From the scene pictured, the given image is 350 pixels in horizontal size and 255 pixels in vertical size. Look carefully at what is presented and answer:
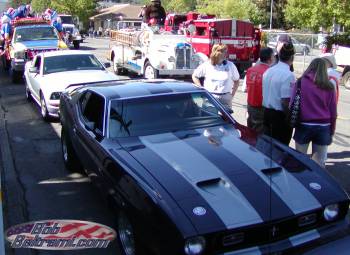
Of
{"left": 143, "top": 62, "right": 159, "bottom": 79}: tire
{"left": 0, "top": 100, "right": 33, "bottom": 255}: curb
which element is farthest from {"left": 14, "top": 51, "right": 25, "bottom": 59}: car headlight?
{"left": 0, "top": 100, "right": 33, "bottom": 255}: curb

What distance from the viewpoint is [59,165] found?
7512 millimetres

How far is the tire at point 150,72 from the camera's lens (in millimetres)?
15895

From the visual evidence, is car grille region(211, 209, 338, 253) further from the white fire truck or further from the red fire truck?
the red fire truck

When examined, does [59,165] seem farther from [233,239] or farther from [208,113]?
[233,239]

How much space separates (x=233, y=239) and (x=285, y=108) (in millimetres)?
2649

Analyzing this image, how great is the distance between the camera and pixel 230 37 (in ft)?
67.9


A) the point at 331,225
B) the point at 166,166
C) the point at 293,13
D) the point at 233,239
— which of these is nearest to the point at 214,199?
the point at 233,239

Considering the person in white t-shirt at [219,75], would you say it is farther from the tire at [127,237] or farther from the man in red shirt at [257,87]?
the tire at [127,237]

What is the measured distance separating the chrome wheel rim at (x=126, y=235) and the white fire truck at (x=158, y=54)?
11.6m

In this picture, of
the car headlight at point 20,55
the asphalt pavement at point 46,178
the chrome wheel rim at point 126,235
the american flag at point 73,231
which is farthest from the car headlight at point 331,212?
the car headlight at point 20,55

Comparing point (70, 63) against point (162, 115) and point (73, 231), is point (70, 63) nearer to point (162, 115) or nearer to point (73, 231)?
point (162, 115)

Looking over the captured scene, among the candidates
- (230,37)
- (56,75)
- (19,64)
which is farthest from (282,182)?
(230,37)

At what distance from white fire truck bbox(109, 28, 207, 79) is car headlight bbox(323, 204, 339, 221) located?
12.1 m

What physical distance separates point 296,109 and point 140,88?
1781 mm
